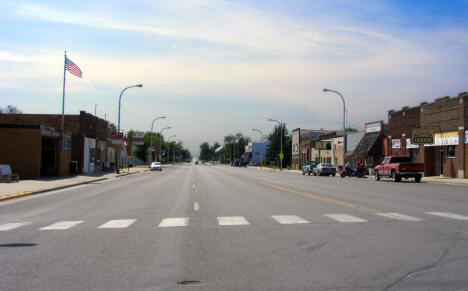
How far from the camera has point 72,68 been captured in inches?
1457

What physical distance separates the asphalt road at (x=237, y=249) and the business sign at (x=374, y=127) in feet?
144

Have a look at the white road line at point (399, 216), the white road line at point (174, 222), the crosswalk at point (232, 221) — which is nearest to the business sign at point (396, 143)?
the crosswalk at point (232, 221)

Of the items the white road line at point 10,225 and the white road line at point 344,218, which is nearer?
the white road line at point 10,225

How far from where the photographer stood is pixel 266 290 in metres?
6.30

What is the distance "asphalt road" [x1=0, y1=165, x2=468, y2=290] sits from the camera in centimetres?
679

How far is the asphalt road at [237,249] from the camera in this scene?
6785 mm

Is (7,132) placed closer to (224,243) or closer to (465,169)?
(224,243)

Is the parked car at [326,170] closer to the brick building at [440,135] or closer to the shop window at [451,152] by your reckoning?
the brick building at [440,135]

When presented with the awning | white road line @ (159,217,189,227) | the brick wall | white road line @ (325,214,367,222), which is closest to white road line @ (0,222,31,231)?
white road line @ (159,217,189,227)

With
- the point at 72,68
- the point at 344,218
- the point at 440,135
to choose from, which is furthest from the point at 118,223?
the point at 440,135

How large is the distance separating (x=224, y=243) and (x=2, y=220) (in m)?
7.96

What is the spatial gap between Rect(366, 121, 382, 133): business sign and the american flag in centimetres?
3653

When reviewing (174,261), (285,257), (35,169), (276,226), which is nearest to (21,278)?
(174,261)

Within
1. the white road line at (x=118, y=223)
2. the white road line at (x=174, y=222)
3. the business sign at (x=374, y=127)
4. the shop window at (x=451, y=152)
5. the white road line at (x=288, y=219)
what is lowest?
the white road line at (x=118, y=223)
